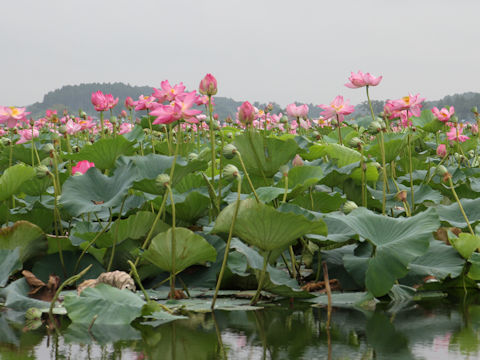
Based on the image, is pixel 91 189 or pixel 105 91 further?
pixel 105 91

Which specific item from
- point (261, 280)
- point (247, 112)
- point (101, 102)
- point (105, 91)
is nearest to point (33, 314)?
point (261, 280)

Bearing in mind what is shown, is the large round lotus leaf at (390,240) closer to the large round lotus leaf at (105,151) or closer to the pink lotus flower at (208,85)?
the pink lotus flower at (208,85)

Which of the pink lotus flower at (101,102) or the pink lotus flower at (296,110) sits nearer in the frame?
the pink lotus flower at (101,102)

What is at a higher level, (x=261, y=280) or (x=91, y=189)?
(x=91, y=189)

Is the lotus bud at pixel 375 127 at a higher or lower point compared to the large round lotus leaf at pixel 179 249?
higher

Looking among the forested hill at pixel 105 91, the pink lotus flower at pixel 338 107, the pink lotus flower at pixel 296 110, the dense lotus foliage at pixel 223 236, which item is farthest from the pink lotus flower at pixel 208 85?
the forested hill at pixel 105 91

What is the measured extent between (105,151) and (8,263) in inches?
23.2

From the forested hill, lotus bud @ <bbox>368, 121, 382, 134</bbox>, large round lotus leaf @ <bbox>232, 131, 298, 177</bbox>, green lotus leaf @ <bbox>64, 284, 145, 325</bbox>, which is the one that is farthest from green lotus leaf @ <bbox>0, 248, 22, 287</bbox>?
the forested hill

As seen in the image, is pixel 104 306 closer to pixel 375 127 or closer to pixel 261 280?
pixel 261 280

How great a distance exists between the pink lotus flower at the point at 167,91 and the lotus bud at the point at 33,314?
76 centimetres

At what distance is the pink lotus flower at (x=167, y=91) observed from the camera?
5.04ft

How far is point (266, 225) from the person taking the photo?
0.94m

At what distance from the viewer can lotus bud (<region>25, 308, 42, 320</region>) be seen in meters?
0.93

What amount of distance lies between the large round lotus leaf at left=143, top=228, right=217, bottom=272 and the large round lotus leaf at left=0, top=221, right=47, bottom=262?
31 cm
